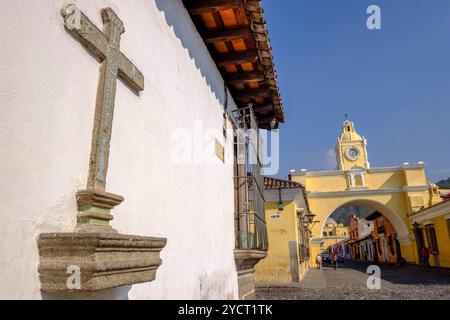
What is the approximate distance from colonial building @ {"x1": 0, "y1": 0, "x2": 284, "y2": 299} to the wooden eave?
0.02 m

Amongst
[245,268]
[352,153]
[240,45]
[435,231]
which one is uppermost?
[352,153]

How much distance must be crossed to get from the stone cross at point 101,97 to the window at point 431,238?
23.4 meters

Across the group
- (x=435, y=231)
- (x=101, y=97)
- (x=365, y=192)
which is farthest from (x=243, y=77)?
(x=365, y=192)

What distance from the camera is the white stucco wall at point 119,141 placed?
4.67 feet

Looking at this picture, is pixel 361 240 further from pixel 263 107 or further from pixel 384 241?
pixel 263 107

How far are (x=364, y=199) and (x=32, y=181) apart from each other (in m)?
28.7

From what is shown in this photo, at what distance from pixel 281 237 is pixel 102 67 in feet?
A: 41.5

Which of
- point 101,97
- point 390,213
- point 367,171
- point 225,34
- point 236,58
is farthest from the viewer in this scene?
point 367,171

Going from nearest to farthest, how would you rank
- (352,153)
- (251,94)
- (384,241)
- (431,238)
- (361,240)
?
(251,94) < (431,238) < (352,153) < (384,241) < (361,240)

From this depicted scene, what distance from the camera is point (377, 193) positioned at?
27641 mm

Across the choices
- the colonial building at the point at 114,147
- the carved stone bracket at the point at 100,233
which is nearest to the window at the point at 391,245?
the colonial building at the point at 114,147

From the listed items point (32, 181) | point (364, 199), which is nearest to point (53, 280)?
point (32, 181)
